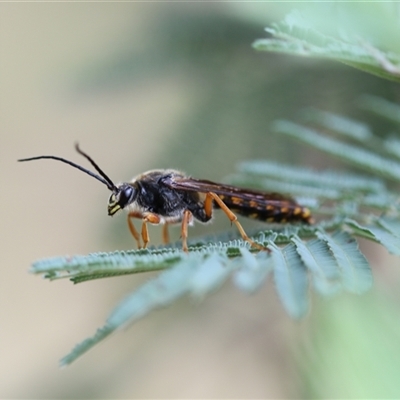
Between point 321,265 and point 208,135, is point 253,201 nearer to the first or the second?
point 208,135

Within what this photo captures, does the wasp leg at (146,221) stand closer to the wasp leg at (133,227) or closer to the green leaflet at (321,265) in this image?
the wasp leg at (133,227)

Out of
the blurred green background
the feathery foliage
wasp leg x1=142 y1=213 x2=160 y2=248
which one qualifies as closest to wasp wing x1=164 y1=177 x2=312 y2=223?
wasp leg x1=142 y1=213 x2=160 y2=248

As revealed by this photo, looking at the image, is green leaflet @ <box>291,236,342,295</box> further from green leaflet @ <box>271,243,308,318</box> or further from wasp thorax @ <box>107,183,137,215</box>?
wasp thorax @ <box>107,183,137,215</box>

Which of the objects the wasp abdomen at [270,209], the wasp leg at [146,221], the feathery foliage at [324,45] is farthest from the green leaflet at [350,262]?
the wasp leg at [146,221]

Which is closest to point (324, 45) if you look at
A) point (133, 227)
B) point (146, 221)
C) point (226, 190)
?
point (226, 190)

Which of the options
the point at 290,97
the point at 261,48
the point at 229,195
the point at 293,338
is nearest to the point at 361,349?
the point at 293,338

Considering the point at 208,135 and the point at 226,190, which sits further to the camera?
the point at 208,135

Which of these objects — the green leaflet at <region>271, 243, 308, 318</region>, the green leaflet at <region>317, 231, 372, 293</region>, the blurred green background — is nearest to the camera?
the green leaflet at <region>271, 243, 308, 318</region>
